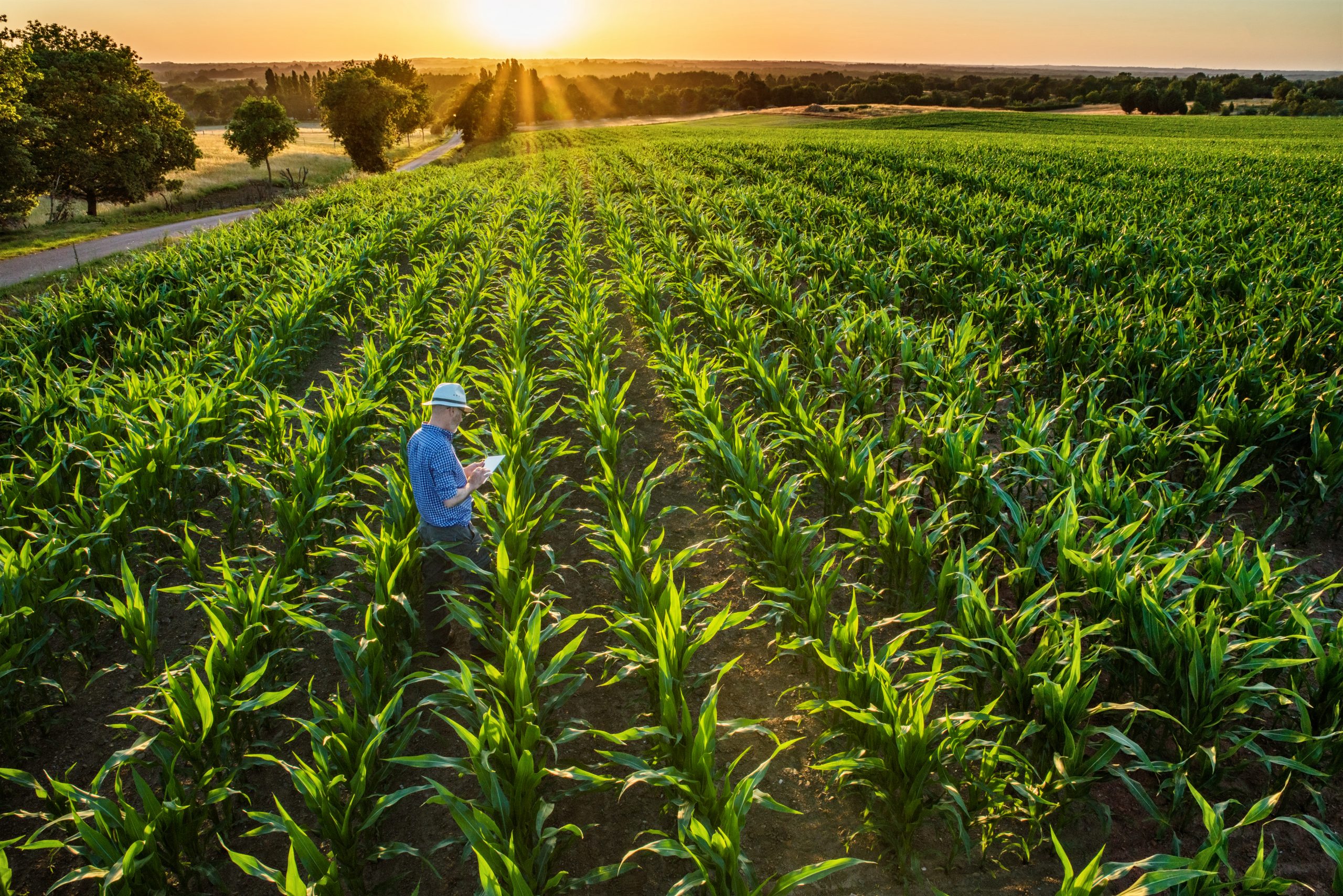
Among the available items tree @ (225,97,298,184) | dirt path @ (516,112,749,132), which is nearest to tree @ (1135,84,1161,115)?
dirt path @ (516,112,749,132)

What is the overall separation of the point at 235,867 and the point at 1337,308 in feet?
36.2

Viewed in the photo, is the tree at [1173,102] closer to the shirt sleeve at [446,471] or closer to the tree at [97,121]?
the tree at [97,121]

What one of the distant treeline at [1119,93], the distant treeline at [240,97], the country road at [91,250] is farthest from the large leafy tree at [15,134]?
the distant treeline at [1119,93]

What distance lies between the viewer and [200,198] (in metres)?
37.7

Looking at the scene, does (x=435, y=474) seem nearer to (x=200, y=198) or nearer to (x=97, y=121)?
(x=97, y=121)

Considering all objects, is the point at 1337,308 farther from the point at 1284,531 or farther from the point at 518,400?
the point at 518,400

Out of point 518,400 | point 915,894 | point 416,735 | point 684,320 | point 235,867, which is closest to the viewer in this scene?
point 915,894

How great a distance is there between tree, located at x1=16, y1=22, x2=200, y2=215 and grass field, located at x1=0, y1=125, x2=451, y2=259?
1.54 metres

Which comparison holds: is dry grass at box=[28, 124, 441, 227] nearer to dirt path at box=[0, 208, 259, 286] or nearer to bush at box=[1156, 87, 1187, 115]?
dirt path at box=[0, 208, 259, 286]

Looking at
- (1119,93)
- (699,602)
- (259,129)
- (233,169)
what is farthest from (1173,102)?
(699,602)

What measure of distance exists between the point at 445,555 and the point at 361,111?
52.9 m

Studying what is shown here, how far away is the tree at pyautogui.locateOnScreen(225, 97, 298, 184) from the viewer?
1620 inches

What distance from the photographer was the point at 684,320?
10609mm

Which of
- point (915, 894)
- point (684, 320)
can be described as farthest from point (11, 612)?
point (684, 320)
